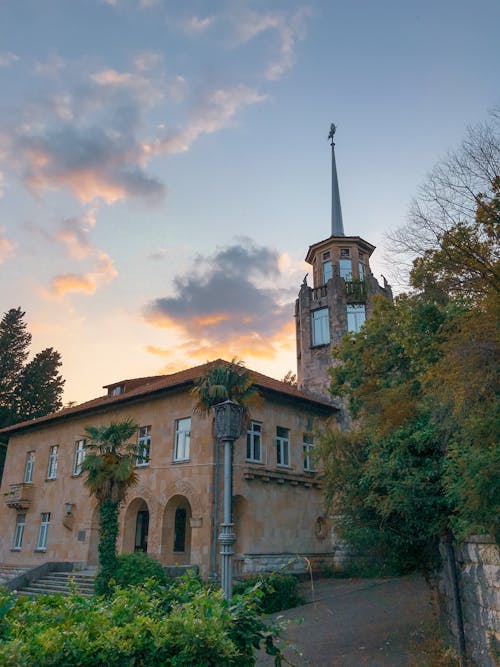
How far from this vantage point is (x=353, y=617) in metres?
15.6

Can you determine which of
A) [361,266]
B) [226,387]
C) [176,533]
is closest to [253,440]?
[226,387]

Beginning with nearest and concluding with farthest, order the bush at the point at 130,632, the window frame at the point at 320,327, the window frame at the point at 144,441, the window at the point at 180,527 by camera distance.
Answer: the bush at the point at 130,632 → the window frame at the point at 144,441 → the window at the point at 180,527 → the window frame at the point at 320,327

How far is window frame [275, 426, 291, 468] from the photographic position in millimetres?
26094

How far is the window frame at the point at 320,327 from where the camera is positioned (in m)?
31.9

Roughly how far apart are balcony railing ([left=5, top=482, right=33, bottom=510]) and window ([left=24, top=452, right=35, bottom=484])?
87 centimetres

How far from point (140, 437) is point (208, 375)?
7830mm

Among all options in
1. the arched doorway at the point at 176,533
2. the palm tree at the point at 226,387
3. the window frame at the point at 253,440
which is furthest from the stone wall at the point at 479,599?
the arched doorway at the point at 176,533

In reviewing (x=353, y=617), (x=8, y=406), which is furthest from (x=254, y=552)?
(x=8, y=406)

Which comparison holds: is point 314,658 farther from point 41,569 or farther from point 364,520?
point 41,569

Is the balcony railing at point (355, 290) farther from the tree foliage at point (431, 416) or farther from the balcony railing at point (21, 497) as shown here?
the balcony railing at point (21, 497)

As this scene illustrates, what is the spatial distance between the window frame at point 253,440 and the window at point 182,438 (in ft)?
9.22

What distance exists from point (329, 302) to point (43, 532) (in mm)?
21714

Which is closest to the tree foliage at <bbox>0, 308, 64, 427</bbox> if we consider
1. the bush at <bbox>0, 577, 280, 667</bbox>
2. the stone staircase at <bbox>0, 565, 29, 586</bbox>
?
the stone staircase at <bbox>0, 565, 29, 586</bbox>

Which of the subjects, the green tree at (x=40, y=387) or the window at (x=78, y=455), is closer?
the window at (x=78, y=455)
